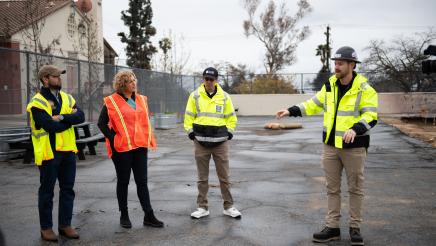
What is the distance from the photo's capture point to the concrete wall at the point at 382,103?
1074 inches

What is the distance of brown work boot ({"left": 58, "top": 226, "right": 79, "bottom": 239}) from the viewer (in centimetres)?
510

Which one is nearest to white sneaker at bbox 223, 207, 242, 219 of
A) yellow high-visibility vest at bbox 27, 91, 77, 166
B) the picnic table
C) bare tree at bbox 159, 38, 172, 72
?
yellow high-visibility vest at bbox 27, 91, 77, 166

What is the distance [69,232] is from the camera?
5109mm

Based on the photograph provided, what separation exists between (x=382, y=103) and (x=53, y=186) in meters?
26.4

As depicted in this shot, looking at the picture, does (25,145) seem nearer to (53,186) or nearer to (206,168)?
(53,186)

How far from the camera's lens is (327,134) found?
16.6 ft

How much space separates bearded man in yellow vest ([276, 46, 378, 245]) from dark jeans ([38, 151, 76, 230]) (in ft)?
8.78

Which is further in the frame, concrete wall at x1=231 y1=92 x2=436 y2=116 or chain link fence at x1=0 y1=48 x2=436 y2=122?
concrete wall at x1=231 y1=92 x2=436 y2=116

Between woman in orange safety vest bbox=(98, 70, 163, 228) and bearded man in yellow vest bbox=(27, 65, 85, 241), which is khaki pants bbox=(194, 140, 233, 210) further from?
bearded man in yellow vest bbox=(27, 65, 85, 241)

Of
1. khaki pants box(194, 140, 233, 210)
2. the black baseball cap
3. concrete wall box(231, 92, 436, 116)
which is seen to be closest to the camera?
the black baseball cap

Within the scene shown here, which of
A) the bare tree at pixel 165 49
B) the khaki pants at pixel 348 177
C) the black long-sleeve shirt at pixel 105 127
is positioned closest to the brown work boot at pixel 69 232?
the black long-sleeve shirt at pixel 105 127

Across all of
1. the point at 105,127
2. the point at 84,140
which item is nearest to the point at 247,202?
the point at 105,127

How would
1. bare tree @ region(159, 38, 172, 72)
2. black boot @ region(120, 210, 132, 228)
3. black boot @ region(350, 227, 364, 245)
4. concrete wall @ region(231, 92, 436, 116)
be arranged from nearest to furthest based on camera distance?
black boot @ region(350, 227, 364, 245) → black boot @ region(120, 210, 132, 228) → concrete wall @ region(231, 92, 436, 116) → bare tree @ region(159, 38, 172, 72)

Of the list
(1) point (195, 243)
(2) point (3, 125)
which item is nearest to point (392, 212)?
(1) point (195, 243)
